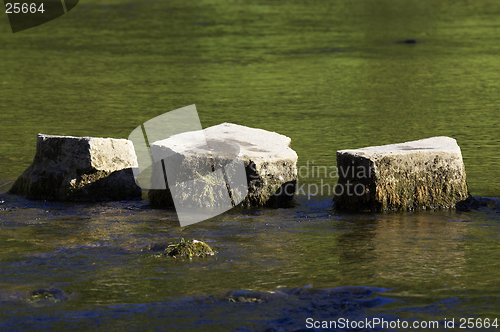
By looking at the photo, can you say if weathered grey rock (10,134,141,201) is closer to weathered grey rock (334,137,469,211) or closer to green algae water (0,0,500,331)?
green algae water (0,0,500,331)

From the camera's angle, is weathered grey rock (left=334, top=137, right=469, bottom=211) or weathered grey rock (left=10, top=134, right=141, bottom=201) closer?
weathered grey rock (left=334, top=137, right=469, bottom=211)

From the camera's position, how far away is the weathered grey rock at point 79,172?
8.35 m

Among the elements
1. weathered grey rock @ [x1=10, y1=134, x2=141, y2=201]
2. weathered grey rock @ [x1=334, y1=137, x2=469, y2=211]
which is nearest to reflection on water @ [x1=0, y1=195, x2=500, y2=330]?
weathered grey rock @ [x1=334, y1=137, x2=469, y2=211]

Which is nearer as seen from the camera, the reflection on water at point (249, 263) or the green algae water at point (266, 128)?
the reflection on water at point (249, 263)

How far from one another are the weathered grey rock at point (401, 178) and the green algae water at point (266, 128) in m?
0.23

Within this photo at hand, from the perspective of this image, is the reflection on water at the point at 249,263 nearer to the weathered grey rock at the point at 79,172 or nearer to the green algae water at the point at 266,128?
the green algae water at the point at 266,128

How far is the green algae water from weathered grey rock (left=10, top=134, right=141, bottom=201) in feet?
0.95

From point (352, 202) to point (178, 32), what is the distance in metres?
18.3

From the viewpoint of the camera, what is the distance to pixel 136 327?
16.2 ft

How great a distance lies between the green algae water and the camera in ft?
17.6

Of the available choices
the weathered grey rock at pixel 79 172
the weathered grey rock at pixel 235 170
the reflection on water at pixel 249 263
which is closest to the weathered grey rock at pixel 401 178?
the reflection on water at pixel 249 263

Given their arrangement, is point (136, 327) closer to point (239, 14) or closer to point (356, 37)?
point (356, 37)

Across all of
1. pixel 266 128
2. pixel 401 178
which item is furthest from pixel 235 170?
pixel 266 128

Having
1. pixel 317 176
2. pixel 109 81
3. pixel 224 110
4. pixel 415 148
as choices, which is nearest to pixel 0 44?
pixel 109 81
